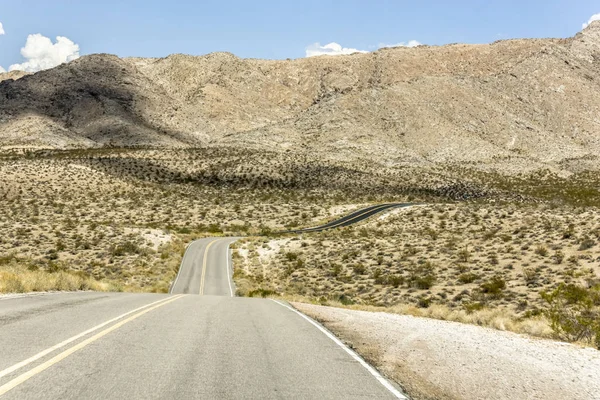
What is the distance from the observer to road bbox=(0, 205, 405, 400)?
6062 millimetres

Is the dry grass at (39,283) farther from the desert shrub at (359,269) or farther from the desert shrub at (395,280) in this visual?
the desert shrub at (359,269)

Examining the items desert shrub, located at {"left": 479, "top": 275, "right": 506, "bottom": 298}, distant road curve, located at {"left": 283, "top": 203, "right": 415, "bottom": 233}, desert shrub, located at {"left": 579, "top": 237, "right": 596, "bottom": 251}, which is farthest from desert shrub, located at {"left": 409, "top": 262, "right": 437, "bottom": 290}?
distant road curve, located at {"left": 283, "top": 203, "right": 415, "bottom": 233}

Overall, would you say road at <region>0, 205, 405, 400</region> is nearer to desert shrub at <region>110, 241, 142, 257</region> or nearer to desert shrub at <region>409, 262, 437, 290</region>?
desert shrub at <region>409, 262, 437, 290</region>

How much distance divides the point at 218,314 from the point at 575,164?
123545 millimetres

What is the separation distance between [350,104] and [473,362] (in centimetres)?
13151

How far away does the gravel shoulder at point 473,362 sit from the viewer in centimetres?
709

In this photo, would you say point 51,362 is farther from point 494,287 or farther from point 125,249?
point 125,249

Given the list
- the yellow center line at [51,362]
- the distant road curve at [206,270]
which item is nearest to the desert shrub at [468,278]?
the distant road curve at [206,270]

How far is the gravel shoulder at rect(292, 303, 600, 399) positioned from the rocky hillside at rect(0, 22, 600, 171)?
339ft

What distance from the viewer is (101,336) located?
875 centimetres

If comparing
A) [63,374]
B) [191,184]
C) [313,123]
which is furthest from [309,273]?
[313,123]

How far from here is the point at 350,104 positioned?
5359 inches

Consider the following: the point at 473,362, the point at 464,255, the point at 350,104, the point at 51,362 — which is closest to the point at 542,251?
the point at 464,255

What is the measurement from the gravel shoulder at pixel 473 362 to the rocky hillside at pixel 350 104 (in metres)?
103
